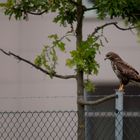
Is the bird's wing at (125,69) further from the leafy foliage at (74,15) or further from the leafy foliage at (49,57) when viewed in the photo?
the leafy foliage at (49,57)

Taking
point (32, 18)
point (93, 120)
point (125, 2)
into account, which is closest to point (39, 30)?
point (32, 18)

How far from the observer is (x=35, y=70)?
7.41 m

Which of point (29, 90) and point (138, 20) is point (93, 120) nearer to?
point (29, 90)

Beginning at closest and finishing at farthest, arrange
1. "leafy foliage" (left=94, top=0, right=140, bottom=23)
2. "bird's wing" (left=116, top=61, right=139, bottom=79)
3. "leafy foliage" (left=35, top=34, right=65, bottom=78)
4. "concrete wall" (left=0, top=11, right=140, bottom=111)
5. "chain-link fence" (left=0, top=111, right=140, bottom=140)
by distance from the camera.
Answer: "leafy foliage" (left=94, top=0, right=140, bottom=23) → "leafy foliage" (left=35, top=34, right=65, bottom=78) → "bird's wing" (left=116, top=61, right=139, bottom=79) → "chain-link fence" (left=0, top=111, right=140, bottom=140) → "concrete wall" (left=0, top=11, right=140, bottom=111)

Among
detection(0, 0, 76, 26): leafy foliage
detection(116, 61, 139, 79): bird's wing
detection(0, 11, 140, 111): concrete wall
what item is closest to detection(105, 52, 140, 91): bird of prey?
detection(116, 61, 139, 79): bird's wing

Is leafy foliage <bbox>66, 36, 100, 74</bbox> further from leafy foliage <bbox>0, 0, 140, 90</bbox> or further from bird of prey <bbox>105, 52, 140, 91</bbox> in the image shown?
bird of prey <bbox>105, 52, 140, 91</bbox>

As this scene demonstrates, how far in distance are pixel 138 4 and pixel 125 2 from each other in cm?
21

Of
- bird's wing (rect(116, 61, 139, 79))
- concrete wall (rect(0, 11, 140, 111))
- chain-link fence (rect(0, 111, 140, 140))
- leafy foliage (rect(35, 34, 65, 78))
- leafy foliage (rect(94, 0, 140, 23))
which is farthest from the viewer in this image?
concrete wall (rect(0, 11, 140, 111))

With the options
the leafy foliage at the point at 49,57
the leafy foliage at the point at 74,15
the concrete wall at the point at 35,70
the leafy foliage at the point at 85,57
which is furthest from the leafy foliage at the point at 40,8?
the concrete wall at the point at 35,70

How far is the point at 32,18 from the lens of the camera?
7.36m

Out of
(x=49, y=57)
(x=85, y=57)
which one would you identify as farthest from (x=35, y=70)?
(x=85, y=57)

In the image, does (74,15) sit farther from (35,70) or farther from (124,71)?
(35,70)

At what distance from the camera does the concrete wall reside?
7.25 metres

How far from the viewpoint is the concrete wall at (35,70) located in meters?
7.25
